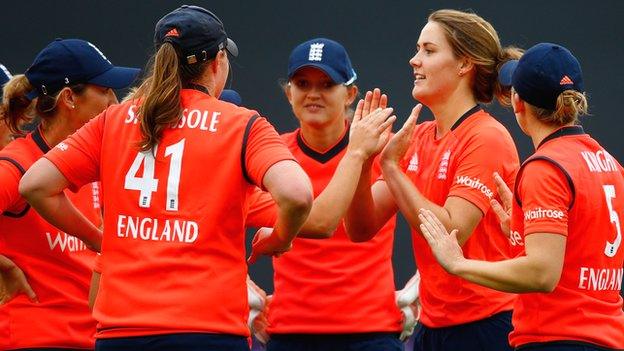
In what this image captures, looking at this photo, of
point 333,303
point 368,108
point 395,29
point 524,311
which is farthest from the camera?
point 395,29

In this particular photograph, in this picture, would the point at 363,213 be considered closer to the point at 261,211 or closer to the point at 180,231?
the point at 261,211

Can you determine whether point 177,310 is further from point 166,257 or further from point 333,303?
point 333,303

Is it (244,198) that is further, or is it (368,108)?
(368,108)

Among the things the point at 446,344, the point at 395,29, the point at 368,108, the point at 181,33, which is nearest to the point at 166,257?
the point at 181,33

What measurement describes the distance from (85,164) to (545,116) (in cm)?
152

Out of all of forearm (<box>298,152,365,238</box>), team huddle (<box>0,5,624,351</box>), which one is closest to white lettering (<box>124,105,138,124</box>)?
team huddle (<box>0,5,624,351</box>)

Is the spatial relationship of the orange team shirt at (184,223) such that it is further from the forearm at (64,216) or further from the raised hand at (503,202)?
the raised hand at (503,202)

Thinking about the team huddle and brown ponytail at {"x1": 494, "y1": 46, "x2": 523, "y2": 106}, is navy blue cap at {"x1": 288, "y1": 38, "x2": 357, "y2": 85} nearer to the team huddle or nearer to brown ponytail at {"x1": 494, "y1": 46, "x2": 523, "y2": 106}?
the team huddle

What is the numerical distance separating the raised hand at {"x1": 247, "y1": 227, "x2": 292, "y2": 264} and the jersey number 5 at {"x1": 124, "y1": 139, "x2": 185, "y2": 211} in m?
0.38

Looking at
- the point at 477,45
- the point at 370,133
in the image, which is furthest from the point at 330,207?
the point at 477,45

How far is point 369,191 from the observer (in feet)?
13.9

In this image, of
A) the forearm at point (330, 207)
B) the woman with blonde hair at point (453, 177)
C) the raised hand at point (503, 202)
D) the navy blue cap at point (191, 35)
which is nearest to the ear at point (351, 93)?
the woman with blonde hair at point (453, 177)

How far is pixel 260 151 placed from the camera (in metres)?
3.18

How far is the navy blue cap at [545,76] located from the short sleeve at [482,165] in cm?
48
